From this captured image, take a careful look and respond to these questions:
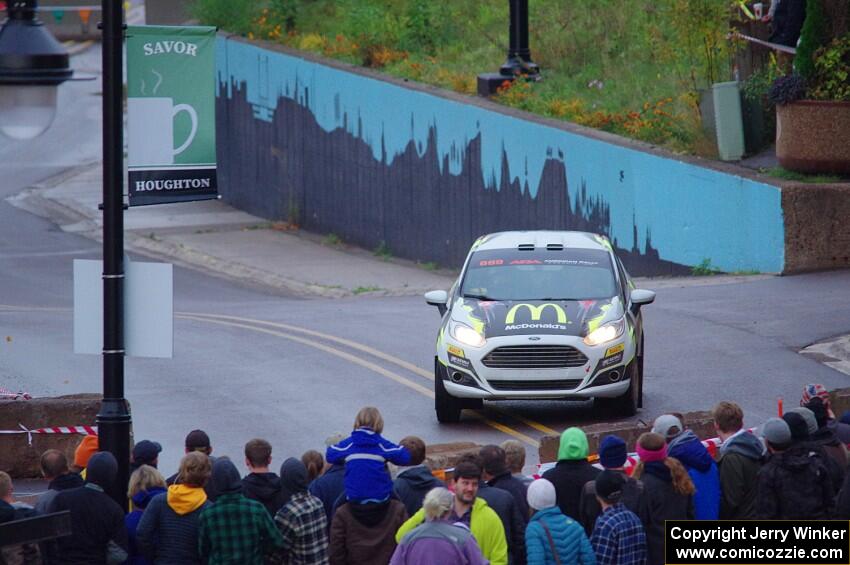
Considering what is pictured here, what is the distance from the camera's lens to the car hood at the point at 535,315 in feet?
51.2

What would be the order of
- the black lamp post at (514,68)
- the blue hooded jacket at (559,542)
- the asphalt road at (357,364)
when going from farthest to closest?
the black lamp post at (514,68), the asphalt road at (357,364), the blue hooded jacket at (559,542)

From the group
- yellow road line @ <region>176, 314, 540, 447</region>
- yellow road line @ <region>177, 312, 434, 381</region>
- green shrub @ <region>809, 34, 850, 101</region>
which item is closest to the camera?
yellow road line @ <region>176, 314, 540, 447</region>

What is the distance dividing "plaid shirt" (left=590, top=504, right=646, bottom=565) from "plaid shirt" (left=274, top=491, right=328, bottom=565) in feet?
5.32

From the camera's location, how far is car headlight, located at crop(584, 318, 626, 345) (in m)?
15.5

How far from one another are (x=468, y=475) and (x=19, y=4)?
3771 millimetres

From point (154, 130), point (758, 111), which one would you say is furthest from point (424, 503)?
point (758, 111)

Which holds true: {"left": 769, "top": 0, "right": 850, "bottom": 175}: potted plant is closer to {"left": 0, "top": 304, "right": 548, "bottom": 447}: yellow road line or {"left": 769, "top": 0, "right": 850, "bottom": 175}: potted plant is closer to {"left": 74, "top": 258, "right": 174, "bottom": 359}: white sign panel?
{"left": 0, "top": 304, "right": 548, "bottom": 447}: yellow road line

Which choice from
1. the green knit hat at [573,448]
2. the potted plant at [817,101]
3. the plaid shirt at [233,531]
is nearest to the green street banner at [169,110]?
the plaid shirt at [233,531]

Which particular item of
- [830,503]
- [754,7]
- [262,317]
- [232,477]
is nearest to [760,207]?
[754,7]

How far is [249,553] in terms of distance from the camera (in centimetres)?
873

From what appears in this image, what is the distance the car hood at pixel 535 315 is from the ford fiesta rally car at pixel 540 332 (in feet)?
0.03

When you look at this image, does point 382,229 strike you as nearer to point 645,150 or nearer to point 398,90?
point 398,90

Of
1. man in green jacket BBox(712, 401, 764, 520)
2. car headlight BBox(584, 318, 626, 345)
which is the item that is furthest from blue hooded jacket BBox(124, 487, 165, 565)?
car headlight BBox(584, 318, 626, 345)

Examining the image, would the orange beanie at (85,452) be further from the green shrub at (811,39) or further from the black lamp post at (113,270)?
the green shrub at (811,39)
